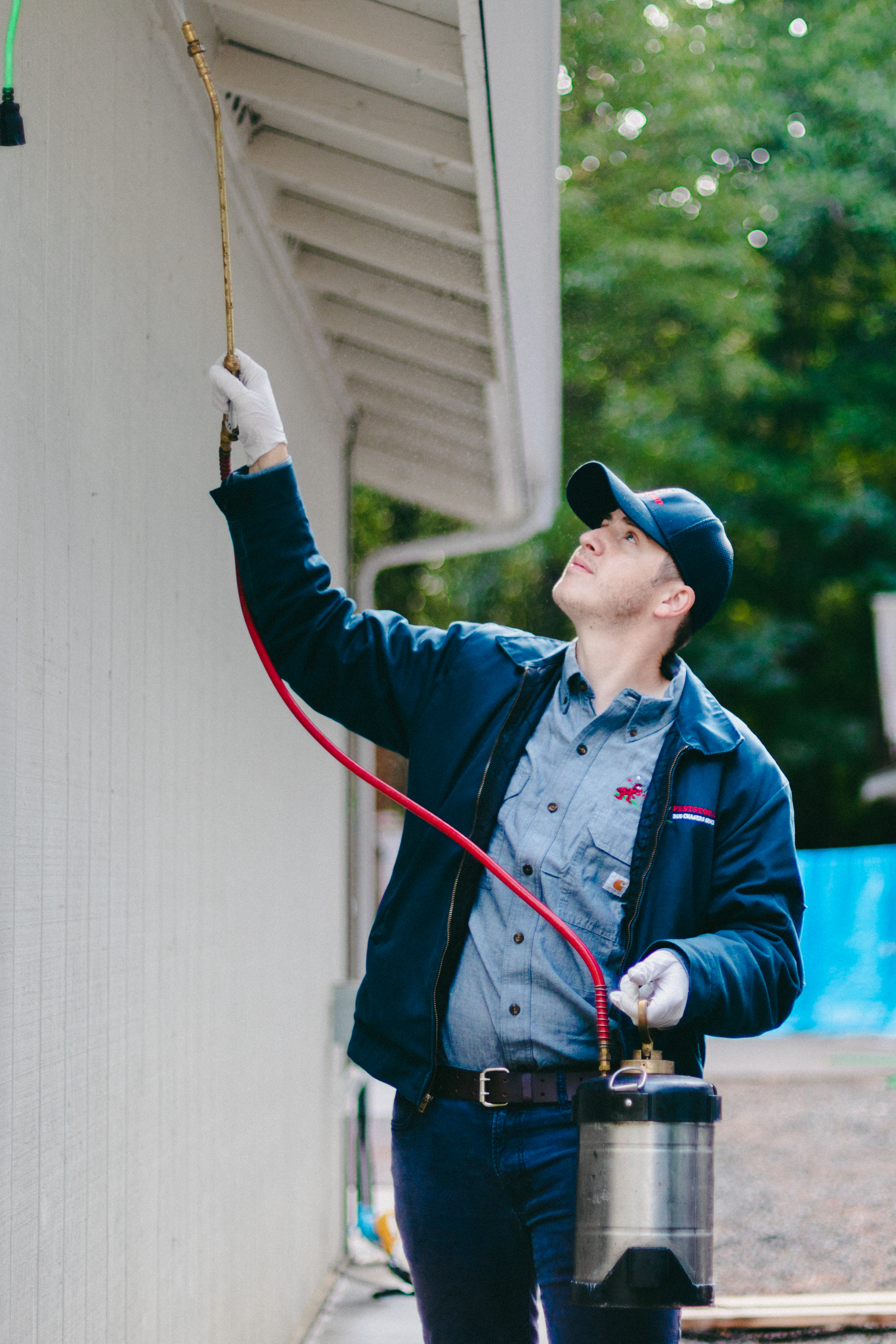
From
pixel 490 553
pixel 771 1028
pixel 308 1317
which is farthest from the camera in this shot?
pixel 490 553

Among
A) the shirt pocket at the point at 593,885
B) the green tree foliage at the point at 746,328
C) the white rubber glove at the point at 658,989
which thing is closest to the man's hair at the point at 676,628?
the shirt pocket at the point at 593,885

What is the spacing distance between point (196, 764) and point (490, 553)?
1078 centimetres

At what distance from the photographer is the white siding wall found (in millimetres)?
1416

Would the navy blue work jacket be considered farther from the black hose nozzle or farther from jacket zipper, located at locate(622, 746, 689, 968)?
the black hose nozzle

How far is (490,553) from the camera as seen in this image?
12.9 m

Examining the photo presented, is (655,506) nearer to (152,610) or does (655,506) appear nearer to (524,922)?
(524,922)

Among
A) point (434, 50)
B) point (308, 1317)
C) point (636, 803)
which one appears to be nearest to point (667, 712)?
point (636, 803)

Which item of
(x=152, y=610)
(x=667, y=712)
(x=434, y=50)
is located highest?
(x=434, y=50)

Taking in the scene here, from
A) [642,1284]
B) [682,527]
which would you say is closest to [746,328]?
[682,527]

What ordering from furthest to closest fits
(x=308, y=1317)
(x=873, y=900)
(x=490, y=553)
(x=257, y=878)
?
(x=490, y=553)
(x=873, y=900)
(x=308, y=1317)
(x=257, y=878)

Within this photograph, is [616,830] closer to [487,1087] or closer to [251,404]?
[487,1087]

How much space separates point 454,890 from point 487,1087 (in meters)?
0.26

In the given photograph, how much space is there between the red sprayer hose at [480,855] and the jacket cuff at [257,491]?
0.09ft

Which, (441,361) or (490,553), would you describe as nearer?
(441,361)
